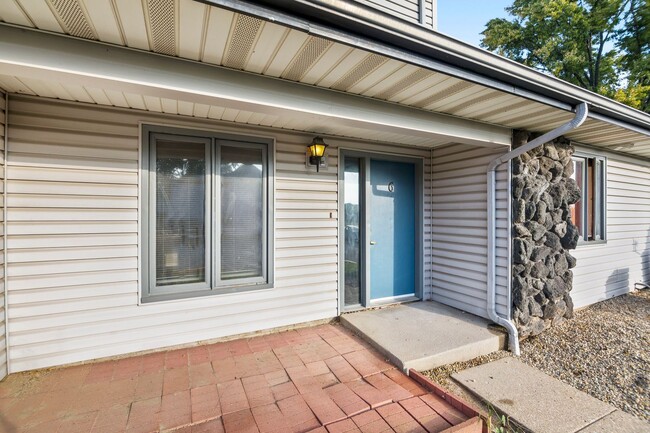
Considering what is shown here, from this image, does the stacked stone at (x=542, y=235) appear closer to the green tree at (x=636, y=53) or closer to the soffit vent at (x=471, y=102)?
the soffit vent at (x=471, y=102)

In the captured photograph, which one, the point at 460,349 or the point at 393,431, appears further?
the point at 460,349

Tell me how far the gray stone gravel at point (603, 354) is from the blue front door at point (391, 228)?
1566 millimetres

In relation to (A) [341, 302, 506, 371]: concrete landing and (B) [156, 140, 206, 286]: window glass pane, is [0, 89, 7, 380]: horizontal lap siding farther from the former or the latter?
(A) [341, 302, 506, 371]: concrete landing

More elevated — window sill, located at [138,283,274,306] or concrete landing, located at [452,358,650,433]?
window sill, located at [138,283,274,306]

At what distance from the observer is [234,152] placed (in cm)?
318

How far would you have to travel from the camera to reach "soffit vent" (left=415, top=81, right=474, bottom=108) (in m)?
2.19

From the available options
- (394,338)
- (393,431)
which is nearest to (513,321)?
(394,338)

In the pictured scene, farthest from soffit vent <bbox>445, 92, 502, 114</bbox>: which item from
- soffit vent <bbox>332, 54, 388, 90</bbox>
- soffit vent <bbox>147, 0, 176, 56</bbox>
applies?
soffit vent <bbox>147, 0, 176, 56</bbox>

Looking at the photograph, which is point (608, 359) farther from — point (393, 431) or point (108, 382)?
point (108, 382)

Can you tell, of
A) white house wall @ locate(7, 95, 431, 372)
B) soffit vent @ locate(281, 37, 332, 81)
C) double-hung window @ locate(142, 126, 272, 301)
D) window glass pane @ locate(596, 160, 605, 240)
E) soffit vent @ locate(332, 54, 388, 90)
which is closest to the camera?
soffit vent @ locate(281, 37, 332, 81)

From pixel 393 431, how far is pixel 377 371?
26.5 inches

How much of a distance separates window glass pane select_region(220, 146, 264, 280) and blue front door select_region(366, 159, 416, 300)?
4.70 feet

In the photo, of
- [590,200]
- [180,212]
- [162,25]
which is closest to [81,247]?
[180,212]

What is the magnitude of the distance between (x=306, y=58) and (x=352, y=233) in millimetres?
2420
